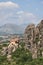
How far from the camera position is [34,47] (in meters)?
52.7

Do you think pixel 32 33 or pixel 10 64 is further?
pixel 32 33

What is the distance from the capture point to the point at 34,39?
182 feet

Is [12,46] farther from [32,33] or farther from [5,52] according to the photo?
[32,33]

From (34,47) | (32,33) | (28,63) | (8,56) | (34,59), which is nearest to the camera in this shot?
(28,63)

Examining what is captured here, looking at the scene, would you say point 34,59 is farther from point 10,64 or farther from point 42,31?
point 42,31

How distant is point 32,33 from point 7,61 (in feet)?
46.7

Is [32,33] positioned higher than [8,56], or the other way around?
[32,33]

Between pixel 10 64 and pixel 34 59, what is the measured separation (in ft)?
16.2

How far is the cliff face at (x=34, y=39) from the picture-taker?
50.2m

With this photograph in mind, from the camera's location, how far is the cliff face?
165 feet

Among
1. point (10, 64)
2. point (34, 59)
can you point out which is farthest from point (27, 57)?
point (10, 64)

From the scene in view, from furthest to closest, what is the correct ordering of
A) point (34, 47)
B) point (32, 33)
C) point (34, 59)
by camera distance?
point (32, 33)
point (34, 47)
point (34, 59)

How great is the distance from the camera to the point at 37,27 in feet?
196

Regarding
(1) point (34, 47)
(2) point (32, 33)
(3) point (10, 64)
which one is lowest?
(3) point (10, 64)
